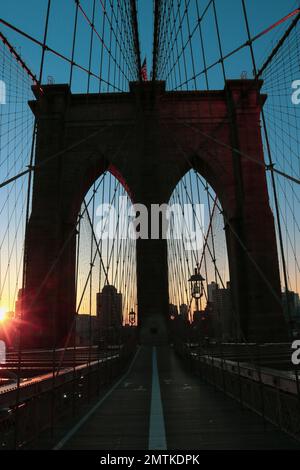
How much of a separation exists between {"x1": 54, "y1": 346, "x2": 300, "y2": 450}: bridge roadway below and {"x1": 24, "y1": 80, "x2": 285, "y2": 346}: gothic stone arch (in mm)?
19313

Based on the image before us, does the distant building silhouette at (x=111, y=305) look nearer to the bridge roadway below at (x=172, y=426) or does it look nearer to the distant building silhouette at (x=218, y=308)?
the distant building silhouette at (x=218, y=308)

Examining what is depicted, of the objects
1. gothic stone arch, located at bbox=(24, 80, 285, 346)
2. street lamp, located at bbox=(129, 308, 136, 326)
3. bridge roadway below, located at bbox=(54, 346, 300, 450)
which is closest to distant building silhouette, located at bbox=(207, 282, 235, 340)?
gothic stone arch, located at bbox=(24, 80, 285, 346)

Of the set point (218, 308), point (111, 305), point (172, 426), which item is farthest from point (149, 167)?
point (172, 426)

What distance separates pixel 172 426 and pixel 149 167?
26058 mm

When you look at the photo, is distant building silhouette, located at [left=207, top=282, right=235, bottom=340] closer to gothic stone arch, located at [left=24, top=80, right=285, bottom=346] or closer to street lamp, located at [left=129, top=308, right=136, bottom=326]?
gothic stone arch, located at [left=24, top=80, right=285, bottom=346]

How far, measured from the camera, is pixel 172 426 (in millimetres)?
5039

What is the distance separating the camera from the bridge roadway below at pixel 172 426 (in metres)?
4.04

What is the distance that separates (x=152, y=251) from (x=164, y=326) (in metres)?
5.48

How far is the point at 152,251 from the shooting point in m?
30.2

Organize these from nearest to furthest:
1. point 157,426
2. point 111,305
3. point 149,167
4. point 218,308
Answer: point 157,426
point 218,308
point 111,305
point 149,167

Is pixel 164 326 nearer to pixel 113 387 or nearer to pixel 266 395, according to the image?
pixel 113 387

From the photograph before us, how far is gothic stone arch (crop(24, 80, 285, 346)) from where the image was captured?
2666 centimetres

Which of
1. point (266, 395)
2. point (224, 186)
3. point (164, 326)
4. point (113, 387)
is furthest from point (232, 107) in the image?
point (266, 395)

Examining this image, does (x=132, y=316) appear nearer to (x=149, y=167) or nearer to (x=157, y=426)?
(x=149, y=167)
